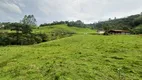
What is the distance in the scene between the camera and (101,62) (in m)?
15.7

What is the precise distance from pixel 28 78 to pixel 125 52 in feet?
37.5

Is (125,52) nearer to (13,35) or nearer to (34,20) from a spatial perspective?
(13,35)

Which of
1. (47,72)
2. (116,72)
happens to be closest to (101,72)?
(116,72)

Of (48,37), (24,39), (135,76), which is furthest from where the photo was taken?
(48,37)

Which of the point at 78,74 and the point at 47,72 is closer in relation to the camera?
the point at 78,74

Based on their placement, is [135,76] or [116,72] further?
[116,72]

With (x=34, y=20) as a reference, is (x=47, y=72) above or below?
below

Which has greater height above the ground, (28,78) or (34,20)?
(34,20)

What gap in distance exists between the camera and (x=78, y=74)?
12.7 meters

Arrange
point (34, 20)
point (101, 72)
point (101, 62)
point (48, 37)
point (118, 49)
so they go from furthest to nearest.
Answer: point (34, 20)
point (48, 37)
point (118, 49)
point (101, 62)
point (101, 72)

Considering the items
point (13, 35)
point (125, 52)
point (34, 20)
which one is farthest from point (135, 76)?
point (34, 20)

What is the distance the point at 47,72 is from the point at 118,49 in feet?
33.5

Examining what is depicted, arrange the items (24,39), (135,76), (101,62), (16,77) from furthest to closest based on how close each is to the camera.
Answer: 1. (24,39)
2. (101,62)
3. (16,77)
4. (135,76)

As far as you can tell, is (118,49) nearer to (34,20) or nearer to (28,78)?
(28,78)
